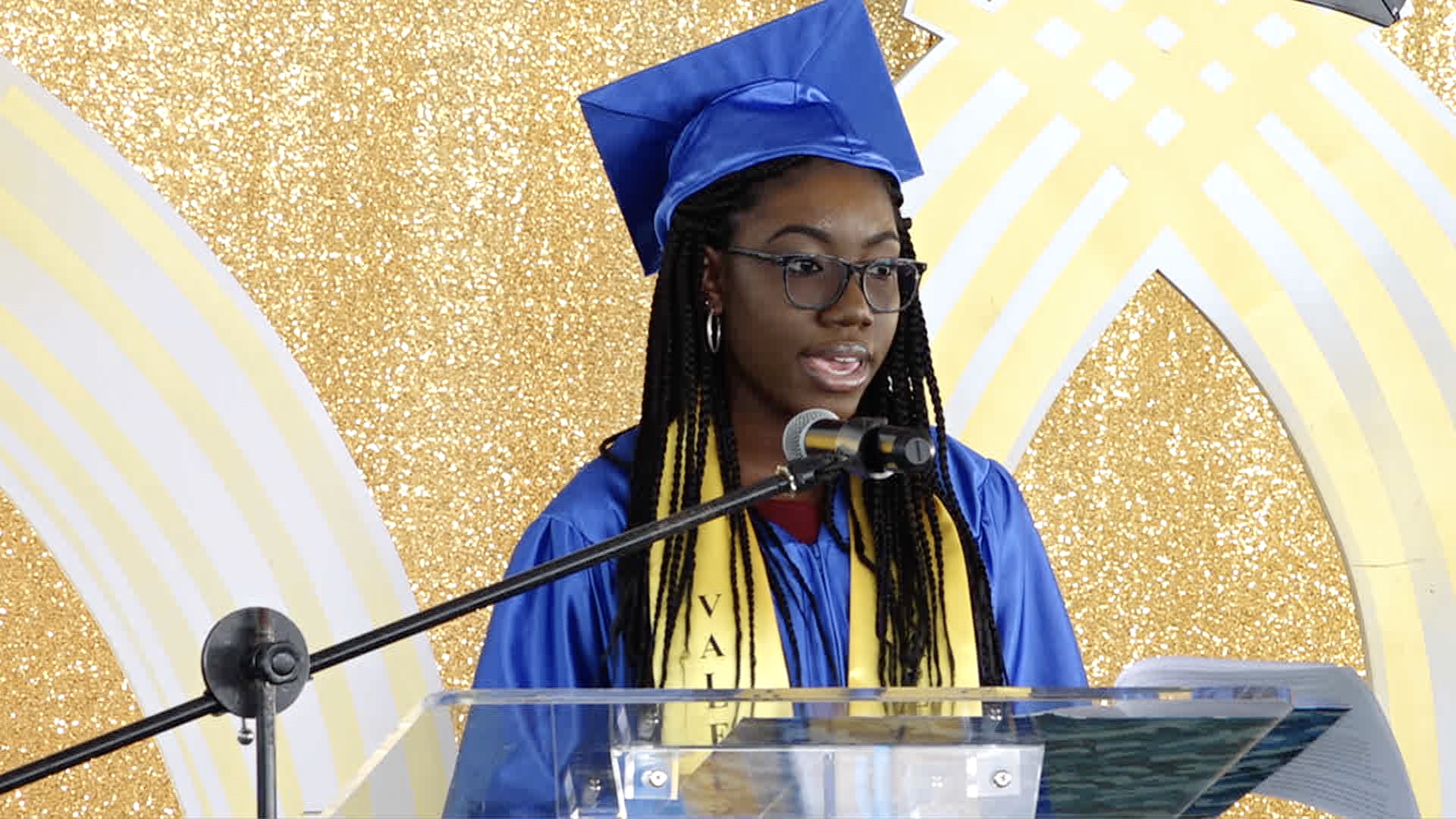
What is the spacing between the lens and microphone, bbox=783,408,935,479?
142 cm

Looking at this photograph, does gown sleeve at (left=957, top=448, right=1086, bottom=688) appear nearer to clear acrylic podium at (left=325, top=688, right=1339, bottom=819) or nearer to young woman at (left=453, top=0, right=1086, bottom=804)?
young woman at (left=453, top=0, right=1086, bottom=804)

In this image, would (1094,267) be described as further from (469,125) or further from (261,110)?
(261,110)

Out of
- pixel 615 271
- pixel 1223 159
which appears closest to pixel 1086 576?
pixel 1223 159

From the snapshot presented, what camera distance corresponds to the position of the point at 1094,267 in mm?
3305

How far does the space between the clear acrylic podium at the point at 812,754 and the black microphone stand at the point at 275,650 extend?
0.09 metres

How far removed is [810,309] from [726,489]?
24 centimetres

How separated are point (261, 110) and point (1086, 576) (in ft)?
5.22

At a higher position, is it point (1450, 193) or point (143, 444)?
point (1450, 193)

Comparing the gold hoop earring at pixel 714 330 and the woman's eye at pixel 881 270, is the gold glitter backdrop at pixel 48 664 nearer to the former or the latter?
the gold hoop earring at pixel 714 330

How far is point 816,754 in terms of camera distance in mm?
1227

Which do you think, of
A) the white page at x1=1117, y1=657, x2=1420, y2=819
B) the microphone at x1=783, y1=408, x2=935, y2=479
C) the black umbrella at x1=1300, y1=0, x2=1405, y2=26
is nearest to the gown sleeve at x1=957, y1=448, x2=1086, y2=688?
the white page at x1=1117, y1=657, x2=1420, y2=819

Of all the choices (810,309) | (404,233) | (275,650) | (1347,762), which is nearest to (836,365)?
(810,309)

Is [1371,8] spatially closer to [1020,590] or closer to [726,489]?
[1020,590]

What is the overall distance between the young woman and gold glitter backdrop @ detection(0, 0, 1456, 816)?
845 mm
